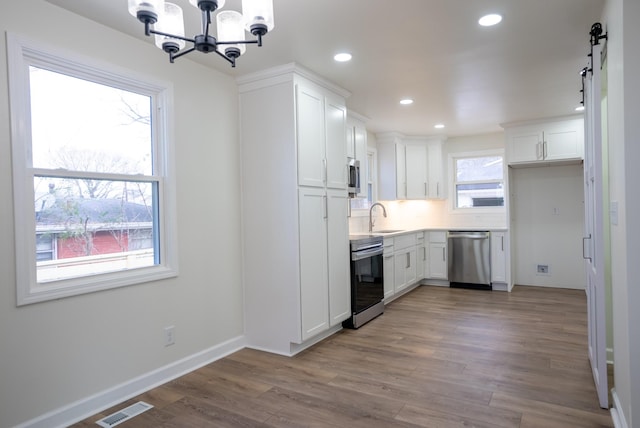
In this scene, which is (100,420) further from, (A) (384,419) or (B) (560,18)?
(B) (560,18)

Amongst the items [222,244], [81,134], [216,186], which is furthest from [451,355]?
[81,134]

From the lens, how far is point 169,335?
2982mm

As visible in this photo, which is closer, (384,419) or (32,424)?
(32,424)

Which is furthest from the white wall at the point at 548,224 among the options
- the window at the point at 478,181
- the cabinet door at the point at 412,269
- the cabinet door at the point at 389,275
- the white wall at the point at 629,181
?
the white wall at the point at 629,181

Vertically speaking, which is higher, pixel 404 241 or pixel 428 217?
pixel 428 217

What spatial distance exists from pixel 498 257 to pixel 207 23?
5.42 metres

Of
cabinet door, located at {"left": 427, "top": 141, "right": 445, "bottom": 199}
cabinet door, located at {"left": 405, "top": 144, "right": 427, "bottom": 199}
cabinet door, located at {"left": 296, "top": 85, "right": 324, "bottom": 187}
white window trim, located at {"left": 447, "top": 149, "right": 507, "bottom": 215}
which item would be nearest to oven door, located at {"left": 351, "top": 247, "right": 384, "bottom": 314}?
cabinet door, located at {"left": 296, "top": 85, "right": 324, "bottom": 187}

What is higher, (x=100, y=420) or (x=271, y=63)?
(x=271, y=63)

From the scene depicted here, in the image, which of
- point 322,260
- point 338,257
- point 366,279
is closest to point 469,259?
point 366,279

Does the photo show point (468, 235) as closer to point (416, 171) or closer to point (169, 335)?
point (416, 171)

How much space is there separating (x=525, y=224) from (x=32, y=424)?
627 cm

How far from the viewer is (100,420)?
2.38 metres

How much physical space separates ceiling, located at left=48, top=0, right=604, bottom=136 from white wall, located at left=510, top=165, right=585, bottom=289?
1631mm

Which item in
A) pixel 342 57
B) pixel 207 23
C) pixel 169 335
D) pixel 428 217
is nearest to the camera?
pixel 207 23
